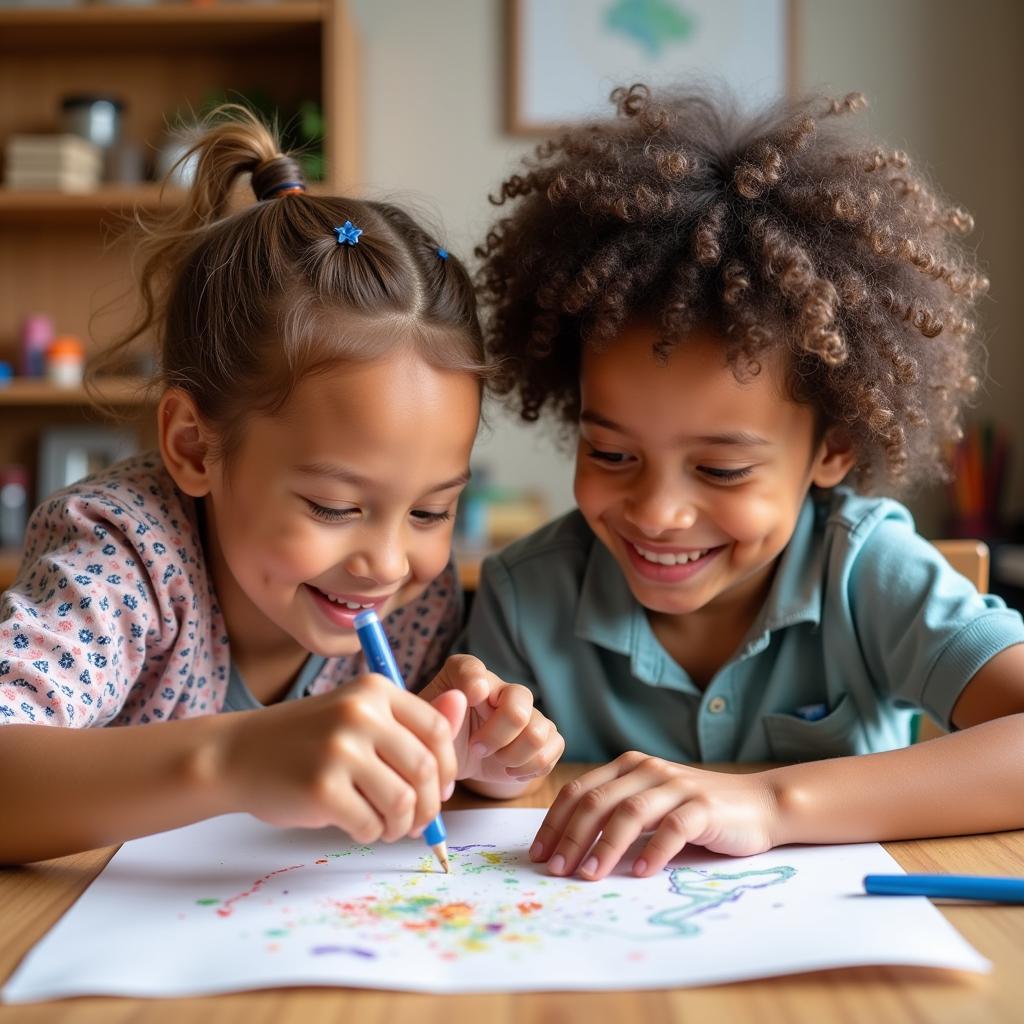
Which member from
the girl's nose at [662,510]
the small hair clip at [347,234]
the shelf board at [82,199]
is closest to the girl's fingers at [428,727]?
the girl's nose at [662,510]

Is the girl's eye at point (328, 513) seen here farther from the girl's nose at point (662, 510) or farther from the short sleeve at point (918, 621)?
the short sleeve at point (918, 621)

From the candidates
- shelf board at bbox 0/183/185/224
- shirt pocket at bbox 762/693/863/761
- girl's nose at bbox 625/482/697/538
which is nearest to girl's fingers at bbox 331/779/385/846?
girl's nose at bbox 625/482/697/538

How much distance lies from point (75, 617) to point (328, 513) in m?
0.20

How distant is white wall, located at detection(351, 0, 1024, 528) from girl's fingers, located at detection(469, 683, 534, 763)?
2.09 m

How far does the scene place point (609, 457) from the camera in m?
1.01

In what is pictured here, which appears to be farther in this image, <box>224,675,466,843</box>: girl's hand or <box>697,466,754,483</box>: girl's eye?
<box>697,466,754,483</box>: girl's eye

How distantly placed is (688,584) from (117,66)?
2505 millimetres

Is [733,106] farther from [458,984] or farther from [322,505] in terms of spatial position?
[458,984]

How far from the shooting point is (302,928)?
617mm

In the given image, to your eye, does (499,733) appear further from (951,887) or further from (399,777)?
(951,887)

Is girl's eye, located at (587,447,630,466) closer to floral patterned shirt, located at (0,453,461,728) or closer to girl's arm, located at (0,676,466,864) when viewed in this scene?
floral patterned shirt, located at (0,453,461,728)

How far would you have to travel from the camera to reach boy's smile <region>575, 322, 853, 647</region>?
0.95 m

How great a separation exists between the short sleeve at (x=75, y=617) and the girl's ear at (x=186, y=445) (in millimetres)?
59

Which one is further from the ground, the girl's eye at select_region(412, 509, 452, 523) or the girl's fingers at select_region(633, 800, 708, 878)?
the girl's eye at select_region(412, 509, 452, 523)
